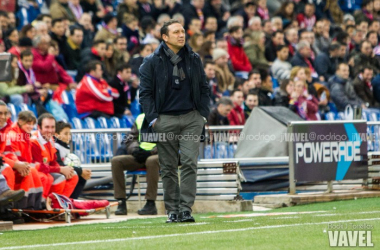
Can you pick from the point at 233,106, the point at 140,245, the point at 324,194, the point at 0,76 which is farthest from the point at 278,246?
the point at 233,106

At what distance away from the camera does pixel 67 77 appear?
19.5 metres

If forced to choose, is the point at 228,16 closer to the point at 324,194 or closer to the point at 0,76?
the point at 324,194

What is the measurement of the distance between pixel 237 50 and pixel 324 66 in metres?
3.08

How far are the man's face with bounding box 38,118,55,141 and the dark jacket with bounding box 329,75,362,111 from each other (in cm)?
1025

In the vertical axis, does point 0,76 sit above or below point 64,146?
above

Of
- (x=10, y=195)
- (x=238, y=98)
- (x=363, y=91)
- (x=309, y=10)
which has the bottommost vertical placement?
(x=10, y=195)

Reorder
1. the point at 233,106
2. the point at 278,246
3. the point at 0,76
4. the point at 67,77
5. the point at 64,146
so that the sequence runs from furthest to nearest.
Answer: the point at 67,77 < the point at 233,106 < the point at 64,146 < the point at 0,76 < the point at 278,246

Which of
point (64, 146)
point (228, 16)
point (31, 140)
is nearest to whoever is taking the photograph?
point (31, 140)

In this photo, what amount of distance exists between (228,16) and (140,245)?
761 inches

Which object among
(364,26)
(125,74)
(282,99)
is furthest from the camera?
(364,26)

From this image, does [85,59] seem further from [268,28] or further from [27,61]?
[268,28]

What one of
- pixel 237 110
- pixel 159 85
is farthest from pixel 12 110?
pixel 159 85

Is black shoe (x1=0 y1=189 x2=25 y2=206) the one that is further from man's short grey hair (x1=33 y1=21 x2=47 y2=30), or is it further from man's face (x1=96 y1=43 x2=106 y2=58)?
man's face (x1=96 y1=43 x2=106 y2=58)

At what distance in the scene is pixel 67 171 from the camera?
13.9 meters
